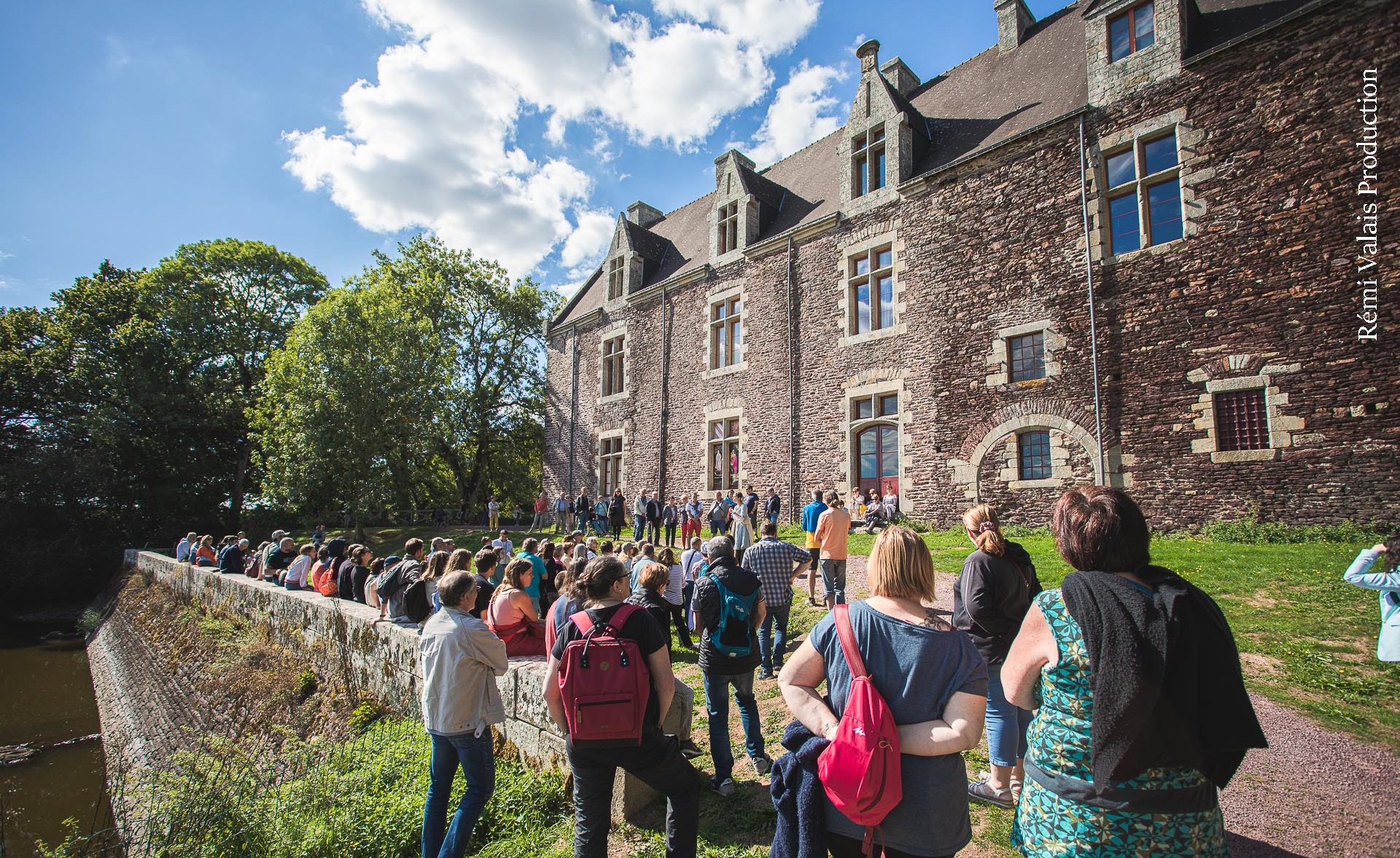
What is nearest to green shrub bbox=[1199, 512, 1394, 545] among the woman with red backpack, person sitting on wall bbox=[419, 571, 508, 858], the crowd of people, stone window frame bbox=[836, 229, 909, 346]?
stone window frame bbox=[836, 229, 909, 346]

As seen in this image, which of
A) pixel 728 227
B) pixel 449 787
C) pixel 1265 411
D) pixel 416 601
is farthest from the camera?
pixel 728 227

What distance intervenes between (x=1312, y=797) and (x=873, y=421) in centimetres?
1201

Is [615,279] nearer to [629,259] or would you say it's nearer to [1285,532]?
[629,259]

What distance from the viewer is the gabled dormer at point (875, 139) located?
1595 centimetres

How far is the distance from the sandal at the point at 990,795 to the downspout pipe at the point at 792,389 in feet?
41.5

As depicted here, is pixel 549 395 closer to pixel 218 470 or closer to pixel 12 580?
pixel 218 470

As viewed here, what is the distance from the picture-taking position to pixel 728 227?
67.5 feet

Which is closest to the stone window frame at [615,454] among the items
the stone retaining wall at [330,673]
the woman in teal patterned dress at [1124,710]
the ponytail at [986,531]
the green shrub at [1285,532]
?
the stone retaining wall at [330,673]

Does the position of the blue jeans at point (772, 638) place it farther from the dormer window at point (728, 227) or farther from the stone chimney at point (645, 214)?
the stone chimney at point (645, 214)

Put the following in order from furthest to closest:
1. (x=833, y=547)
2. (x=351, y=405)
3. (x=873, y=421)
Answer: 1. (x=351, y=405)
2. (x=873, y=421)
3. (x=833, y=547)

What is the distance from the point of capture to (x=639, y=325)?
2330cm

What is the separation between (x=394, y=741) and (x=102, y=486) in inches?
1253

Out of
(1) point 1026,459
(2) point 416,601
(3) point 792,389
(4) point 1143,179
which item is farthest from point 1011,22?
(2) point 416,601

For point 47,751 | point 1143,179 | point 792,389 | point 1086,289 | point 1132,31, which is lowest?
point 47,751
